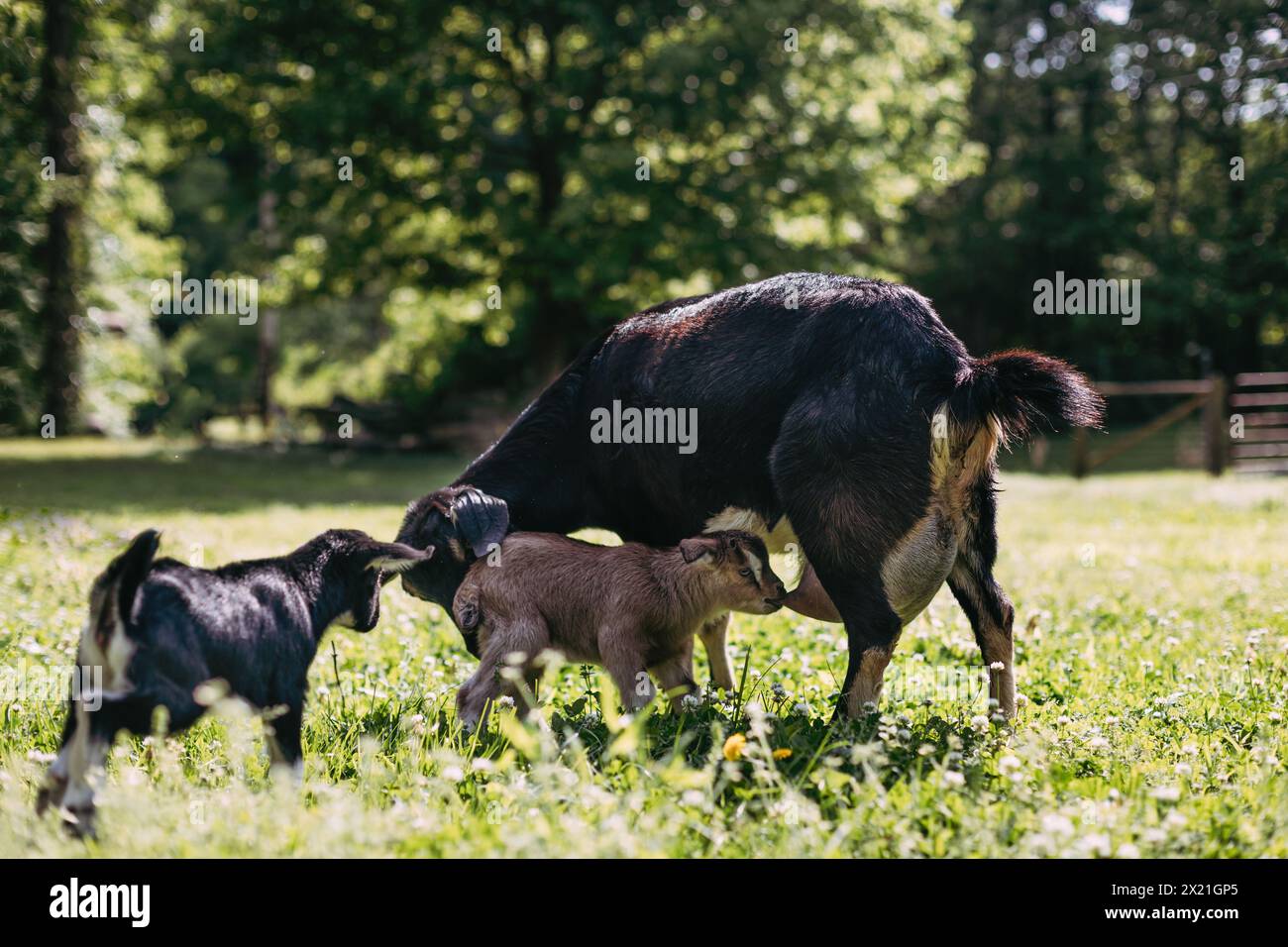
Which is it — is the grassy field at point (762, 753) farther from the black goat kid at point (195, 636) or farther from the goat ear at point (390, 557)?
the goat ear at point (390, 557)

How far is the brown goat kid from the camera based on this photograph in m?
5.09

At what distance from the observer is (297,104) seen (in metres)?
20.9

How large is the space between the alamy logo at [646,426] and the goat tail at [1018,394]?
1.16 metres

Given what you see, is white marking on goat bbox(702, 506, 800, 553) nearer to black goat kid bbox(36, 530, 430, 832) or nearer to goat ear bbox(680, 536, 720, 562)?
goat ear bbox(680, 536, 720, 562)

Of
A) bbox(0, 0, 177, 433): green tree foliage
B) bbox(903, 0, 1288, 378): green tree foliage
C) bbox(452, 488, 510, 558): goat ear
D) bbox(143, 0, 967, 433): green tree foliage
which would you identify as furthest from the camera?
bbox(903, 0, 1288, 378): green tree foliage

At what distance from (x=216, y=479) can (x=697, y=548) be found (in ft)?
55.8

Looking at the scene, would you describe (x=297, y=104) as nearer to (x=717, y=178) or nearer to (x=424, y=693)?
(x=717, y=178)

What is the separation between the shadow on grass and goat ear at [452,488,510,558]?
10372mm

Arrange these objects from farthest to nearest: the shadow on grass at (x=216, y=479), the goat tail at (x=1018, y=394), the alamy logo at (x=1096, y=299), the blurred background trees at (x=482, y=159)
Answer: the alamy logo at (x=1096, y=299), the blurred background trees at (x=482, y=159), the shadow on grass at (x=216, y=479), the goat tail at (x=1018, y=394)

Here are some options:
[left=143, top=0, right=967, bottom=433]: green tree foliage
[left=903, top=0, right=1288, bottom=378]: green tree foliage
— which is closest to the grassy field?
[left=143, top=0, right=967, bottom=433]: green tree foliage

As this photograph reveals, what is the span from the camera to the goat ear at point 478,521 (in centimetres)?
528

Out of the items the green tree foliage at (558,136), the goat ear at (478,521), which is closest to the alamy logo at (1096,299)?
the green tree foliage at (558,136)

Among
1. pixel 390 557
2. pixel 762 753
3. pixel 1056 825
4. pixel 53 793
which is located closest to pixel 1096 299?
pixel 762 753
